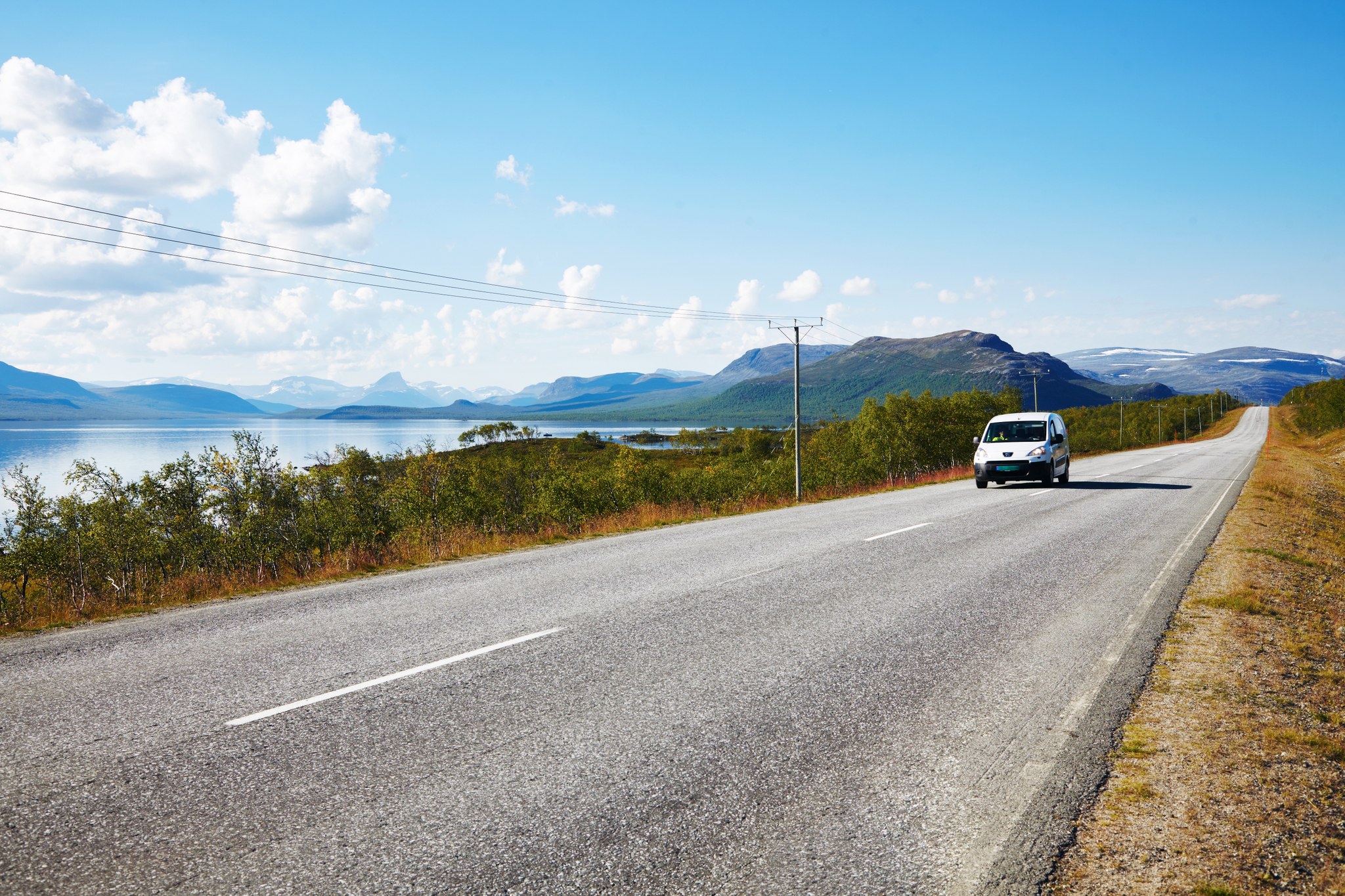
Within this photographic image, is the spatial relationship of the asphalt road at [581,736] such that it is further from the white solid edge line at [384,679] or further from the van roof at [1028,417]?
the van roof at [1028,417]

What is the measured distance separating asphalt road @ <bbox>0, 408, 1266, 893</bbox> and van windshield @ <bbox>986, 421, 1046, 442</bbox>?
573 inches

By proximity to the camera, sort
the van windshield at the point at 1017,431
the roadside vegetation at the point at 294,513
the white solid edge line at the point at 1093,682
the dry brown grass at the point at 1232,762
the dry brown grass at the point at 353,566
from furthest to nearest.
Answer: the van windshield at the point at 1017,431
the roadside vegetation at the point at 294,513
the dry brown grass at the point at 353,566
the white solid edge line at the point at 1093,682
the dry brown grass at the point at 1232,762

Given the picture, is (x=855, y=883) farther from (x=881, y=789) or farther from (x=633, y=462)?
(x=633, y=462)

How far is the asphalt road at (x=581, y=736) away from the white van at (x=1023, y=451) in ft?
44.8

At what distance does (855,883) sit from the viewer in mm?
2939

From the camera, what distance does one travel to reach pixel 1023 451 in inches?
870

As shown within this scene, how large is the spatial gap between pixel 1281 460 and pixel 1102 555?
Result: 108 ft

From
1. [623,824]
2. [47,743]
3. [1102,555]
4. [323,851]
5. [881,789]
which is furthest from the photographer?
[1102,555]

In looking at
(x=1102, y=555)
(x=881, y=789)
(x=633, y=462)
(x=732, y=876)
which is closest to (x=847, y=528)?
(x=1102, y=555)

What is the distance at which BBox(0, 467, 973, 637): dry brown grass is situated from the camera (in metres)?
8.44

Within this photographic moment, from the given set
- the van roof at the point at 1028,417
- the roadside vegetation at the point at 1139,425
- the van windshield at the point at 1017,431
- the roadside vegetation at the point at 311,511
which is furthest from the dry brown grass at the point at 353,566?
the roadside vegetation at the point at 1139,425

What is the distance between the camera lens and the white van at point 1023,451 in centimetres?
2191

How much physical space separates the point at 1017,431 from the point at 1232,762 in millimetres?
20611

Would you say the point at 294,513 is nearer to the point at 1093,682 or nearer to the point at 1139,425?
the point at 1093,682
